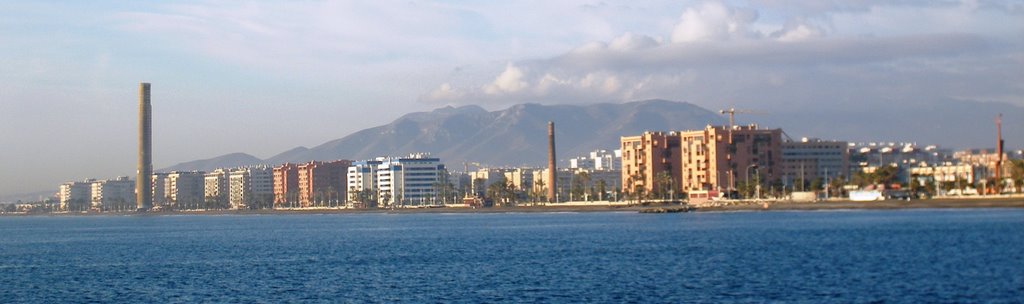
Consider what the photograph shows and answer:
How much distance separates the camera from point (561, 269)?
60.2 meters

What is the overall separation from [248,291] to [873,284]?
25.1 meters

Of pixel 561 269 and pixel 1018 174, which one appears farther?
pixel 1018 174

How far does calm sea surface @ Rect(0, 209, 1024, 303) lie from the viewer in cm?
4772

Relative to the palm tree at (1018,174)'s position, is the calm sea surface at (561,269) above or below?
below

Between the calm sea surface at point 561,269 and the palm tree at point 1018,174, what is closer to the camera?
the calm sea surface at point 561,269

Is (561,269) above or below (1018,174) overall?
below

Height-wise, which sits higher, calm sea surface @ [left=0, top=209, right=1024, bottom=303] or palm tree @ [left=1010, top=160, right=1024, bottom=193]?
palm tree @ [left=1010, top=160, right=1024, bottom=193]

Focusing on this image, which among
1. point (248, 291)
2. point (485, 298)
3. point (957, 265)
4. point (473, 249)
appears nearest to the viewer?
point (485, 298)

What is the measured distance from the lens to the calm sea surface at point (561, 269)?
4772cm

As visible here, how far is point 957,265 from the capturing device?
56.8 metres

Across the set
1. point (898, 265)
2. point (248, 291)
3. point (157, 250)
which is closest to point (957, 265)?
point (898, 265)

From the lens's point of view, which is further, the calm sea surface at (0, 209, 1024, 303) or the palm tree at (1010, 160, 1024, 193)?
the palm tree at (1010, 160, 1024, 193)

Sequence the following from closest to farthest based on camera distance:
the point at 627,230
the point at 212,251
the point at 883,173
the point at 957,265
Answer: the point at 957,265 < the point at 212,251 < the point at 627,230 < the point at 883,173

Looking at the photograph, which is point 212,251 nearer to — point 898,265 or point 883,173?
point 898,265
